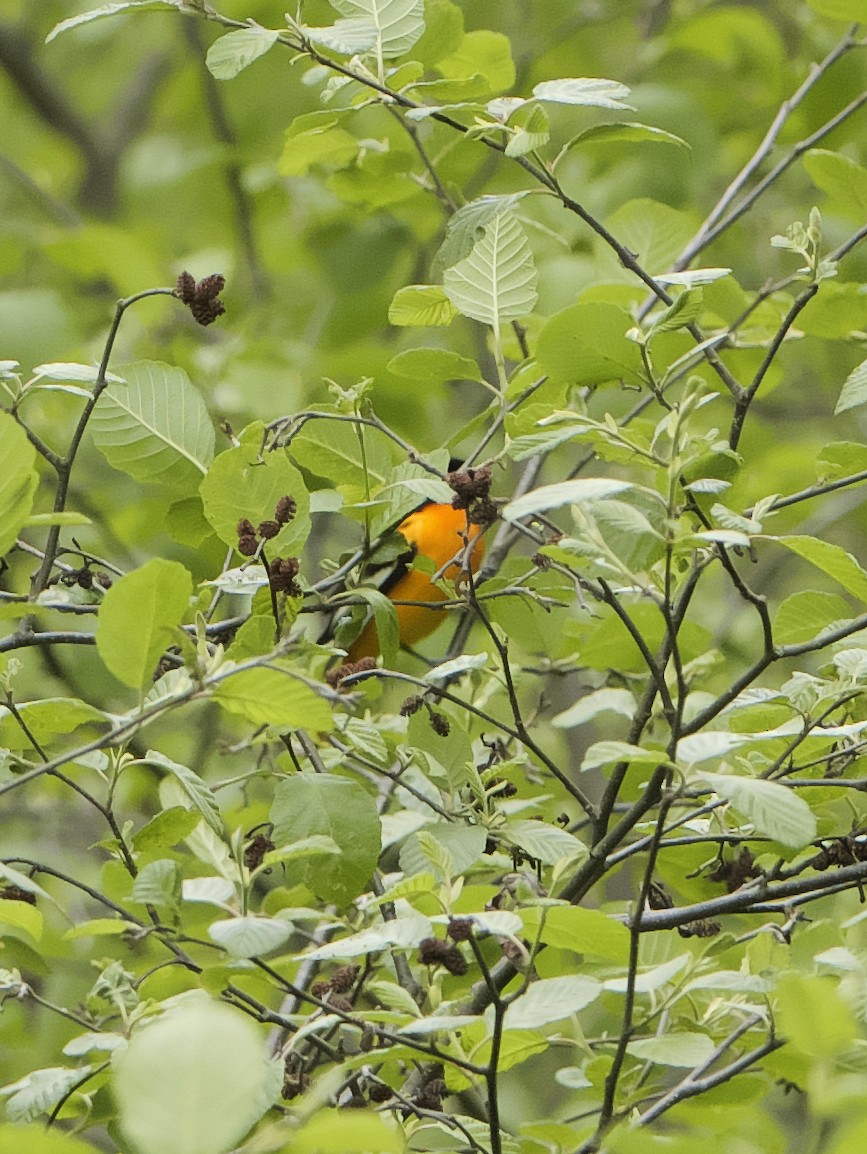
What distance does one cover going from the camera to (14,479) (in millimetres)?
1442

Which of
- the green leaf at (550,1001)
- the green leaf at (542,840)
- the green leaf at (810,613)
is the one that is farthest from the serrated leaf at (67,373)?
the green leaf at (810,613)

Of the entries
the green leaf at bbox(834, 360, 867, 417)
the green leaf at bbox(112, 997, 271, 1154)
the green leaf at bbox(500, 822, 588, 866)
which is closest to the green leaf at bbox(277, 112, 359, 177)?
the green leaf at bbox(834, 360, 867, 417)

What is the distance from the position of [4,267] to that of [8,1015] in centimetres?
211

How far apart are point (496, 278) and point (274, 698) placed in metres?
0.85

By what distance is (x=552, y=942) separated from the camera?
61.0 inches

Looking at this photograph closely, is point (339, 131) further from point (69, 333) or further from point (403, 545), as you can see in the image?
point (69, 333)

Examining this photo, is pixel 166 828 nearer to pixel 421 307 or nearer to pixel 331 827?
pixel 331 827

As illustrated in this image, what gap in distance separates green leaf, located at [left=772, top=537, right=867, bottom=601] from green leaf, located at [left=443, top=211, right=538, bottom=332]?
23.2 inches

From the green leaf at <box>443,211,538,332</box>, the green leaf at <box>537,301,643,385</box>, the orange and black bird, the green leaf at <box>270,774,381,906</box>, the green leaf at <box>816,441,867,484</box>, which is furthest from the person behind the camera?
the orange and black bird

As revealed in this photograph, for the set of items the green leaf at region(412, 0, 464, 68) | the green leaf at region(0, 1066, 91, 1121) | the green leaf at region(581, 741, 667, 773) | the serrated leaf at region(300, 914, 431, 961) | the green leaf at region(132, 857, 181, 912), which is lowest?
the green leaf at region(0, 1066, 91, 1121)

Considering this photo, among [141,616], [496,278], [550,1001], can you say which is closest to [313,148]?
[496,278]

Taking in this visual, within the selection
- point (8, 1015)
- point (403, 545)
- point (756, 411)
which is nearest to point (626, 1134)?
point (403, 545)

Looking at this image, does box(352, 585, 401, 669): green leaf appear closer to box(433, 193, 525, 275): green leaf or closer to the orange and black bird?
box(433, 193, 525, 275): green leaf

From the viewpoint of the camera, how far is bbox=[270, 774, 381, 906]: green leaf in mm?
1764
